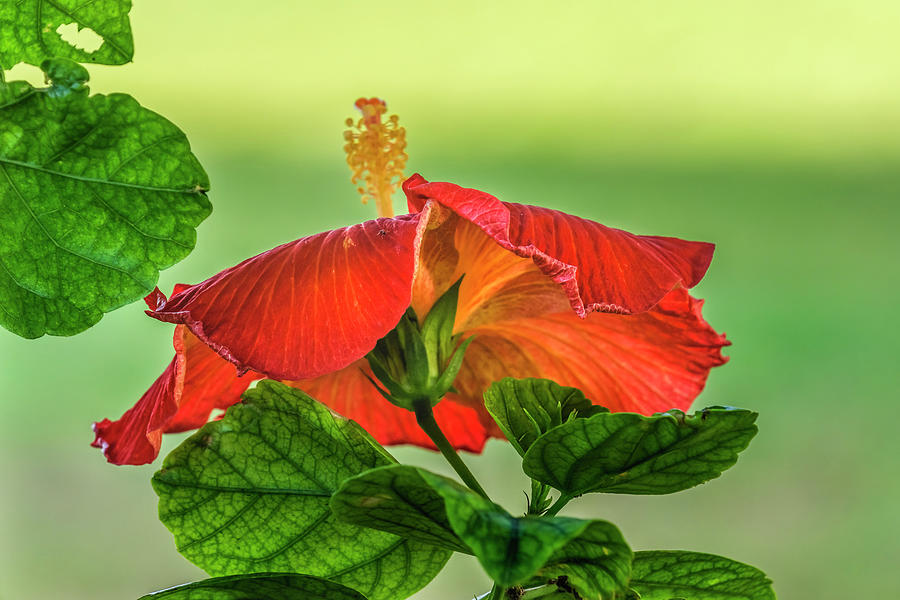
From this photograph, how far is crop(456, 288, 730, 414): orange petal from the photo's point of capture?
12.9 inches

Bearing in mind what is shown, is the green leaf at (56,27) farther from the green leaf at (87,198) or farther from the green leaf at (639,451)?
the green leaf at (639,451)

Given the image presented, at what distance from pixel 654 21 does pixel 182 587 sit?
84.7 inches

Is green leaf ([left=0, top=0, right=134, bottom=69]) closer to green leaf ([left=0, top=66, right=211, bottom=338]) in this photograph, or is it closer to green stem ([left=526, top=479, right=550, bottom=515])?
green leaf ([left=0, top=66, right=211, bottom=338])

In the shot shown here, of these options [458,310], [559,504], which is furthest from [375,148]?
[559,504]

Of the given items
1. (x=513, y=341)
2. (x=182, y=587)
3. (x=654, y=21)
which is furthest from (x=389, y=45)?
(x=182, y=587)

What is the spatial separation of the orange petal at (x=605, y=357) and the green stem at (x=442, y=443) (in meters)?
0.06

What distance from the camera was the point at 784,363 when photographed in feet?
5.76

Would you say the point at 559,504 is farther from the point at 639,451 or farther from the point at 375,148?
the point at 375,148

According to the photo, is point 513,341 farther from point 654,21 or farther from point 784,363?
→ point 654,21

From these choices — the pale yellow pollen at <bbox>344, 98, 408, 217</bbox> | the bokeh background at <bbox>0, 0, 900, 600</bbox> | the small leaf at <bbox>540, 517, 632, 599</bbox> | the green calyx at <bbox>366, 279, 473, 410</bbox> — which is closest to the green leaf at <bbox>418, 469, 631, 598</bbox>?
the small leaf at <bbox>540, 517, 632, 599</bbox>

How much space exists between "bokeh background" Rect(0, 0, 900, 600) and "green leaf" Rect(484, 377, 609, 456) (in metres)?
1.30

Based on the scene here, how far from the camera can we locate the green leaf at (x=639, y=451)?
19 cm

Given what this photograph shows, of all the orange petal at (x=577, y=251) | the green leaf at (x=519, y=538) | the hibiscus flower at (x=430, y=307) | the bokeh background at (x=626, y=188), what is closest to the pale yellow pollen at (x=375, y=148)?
the hibiscus flower at (x=430, y=307)

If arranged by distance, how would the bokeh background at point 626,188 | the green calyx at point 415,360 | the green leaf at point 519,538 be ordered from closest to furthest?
the green leaf at point 519,538 → the green calyx at point 415,360 → the bokeh background at point 626,188
